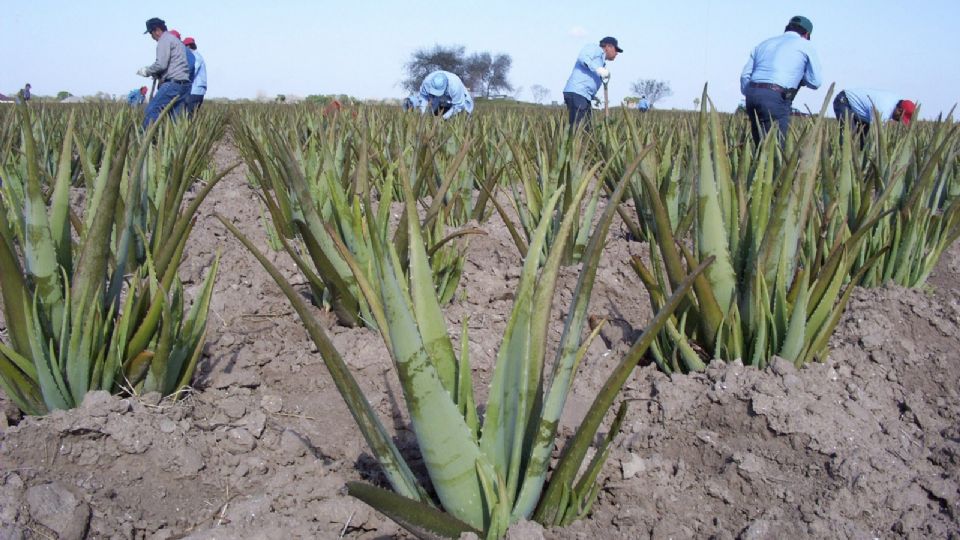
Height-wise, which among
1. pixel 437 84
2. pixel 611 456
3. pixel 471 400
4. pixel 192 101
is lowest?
pixel 611 456

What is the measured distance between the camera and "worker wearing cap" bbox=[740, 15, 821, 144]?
20.0 feet

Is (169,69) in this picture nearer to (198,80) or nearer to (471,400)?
(198,80)

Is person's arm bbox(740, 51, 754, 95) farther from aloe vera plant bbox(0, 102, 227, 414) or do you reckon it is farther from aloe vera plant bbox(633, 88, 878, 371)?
aloe vera plant bbox(0, 102, 227, 414)

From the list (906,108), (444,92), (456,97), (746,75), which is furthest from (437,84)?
(906,108)

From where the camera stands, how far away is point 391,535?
50.4 inches

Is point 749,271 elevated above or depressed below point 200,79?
below

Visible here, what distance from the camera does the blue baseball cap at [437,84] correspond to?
9.81m

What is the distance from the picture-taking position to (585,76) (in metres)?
8.73

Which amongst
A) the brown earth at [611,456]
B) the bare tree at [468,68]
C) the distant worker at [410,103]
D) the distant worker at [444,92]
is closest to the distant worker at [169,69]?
the distant worker at [410,103]

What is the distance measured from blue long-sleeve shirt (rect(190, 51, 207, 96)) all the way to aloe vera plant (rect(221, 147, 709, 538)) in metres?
8.97

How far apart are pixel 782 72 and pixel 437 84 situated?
497 centimetres

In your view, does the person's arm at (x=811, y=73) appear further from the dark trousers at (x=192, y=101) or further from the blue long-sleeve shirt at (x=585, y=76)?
the dark trousers at (x=192, y=101)

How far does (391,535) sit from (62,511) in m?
0.55

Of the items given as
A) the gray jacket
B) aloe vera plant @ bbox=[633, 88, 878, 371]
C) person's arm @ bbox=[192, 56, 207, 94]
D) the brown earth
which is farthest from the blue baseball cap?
aloe vera plant @ bbox=[633, 88, 878, 371]
